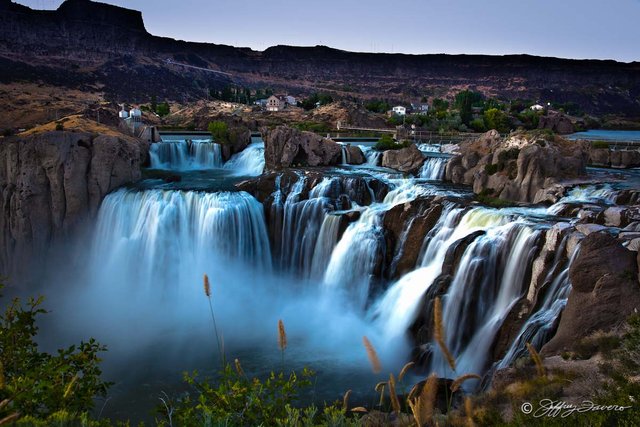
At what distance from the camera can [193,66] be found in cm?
18288

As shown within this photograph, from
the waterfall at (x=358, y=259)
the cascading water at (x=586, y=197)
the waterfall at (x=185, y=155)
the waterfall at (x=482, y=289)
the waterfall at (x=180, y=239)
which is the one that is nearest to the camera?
the waterfall at (x=482, y=289)

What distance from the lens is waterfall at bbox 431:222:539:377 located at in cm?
1642

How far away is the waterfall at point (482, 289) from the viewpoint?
53.9 feet

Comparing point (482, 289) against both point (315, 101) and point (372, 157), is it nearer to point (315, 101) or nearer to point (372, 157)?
point (372, 157)

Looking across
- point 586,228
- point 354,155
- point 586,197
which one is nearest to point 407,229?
point 586,228

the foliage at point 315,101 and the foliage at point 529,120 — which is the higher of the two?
the foliage at point 315,101

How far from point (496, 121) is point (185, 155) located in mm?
51153

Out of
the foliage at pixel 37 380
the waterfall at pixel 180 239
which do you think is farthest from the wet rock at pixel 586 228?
the waterfall at pixel 180 239

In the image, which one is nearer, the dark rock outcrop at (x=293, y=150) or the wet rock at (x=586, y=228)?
the wet rock at (x=586, y=228)

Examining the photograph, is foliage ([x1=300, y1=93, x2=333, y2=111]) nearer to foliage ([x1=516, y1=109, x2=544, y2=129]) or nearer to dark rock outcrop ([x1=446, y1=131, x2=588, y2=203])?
foliage ([x1=516, y1=109, x2=544, y2=129])

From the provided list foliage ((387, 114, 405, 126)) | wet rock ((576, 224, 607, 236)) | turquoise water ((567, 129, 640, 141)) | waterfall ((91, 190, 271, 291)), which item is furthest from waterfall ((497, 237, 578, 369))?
foliage ((387, 114, 405, 126))

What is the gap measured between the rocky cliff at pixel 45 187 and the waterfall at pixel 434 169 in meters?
20.1

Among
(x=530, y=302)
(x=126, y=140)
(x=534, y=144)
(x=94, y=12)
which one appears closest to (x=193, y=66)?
(x=94, y=12)

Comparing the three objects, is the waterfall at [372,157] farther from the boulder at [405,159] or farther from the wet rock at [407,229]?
the wet rock at [407,229]
